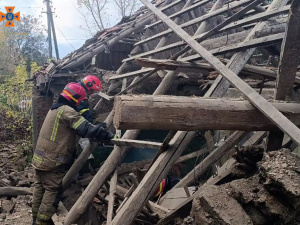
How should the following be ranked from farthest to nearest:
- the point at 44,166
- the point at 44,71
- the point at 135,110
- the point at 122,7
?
1. the point at 122,7
2. the point at 44,71
3. the point at 44,166
4. the point at 135,110

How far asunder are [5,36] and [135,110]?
25.2 metres

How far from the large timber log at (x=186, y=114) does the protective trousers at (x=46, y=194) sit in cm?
262

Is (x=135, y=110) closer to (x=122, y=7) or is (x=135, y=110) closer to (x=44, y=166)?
(x=44, y=166)

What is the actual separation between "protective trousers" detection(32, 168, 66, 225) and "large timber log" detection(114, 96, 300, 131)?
2621 millimetres

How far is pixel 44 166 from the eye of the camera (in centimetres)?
389

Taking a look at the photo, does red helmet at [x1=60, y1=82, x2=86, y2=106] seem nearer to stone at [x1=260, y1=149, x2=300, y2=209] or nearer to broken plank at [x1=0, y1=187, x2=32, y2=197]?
broken plank at [x1=0, y1=187, x2=32, y2=197]

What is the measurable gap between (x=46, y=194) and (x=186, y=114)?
2930mm

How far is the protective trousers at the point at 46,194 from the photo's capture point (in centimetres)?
387

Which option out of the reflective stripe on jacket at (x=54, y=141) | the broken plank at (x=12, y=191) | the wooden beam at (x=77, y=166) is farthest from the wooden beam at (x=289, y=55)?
the broken plank at (x=12, y=191)

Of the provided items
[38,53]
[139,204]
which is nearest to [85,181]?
[139,204]

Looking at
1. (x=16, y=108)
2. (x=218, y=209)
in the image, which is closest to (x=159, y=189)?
(x=218, y=209)

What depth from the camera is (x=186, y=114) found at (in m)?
1.87

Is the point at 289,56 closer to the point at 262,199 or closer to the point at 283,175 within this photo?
the point at 283,175

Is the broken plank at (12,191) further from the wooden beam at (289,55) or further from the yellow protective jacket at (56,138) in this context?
the wooden beam at (289,55)
